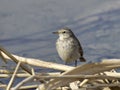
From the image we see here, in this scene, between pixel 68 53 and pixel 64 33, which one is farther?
pixel 64 33

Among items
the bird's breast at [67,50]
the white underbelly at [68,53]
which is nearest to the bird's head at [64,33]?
the bird's breast at [67,50]

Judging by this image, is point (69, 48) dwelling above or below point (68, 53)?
above

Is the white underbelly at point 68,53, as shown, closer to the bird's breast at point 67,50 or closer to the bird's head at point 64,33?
the bird's breast at point 67,50

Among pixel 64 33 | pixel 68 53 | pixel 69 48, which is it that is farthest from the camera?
pixel 64 33

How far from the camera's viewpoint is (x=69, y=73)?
230cm

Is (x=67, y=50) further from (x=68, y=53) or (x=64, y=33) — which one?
(x=64, y=33)

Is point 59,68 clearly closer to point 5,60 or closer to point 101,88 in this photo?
point 101,88

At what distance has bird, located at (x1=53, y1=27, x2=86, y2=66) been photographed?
9.04 m

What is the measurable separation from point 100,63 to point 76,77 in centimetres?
20

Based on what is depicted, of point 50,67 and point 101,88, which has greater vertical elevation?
point 50,67

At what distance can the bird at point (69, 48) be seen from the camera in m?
9.04

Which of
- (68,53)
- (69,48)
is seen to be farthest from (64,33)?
(68,53)

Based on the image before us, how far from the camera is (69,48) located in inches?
362

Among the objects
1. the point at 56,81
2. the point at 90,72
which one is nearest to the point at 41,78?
the point at 56,81
